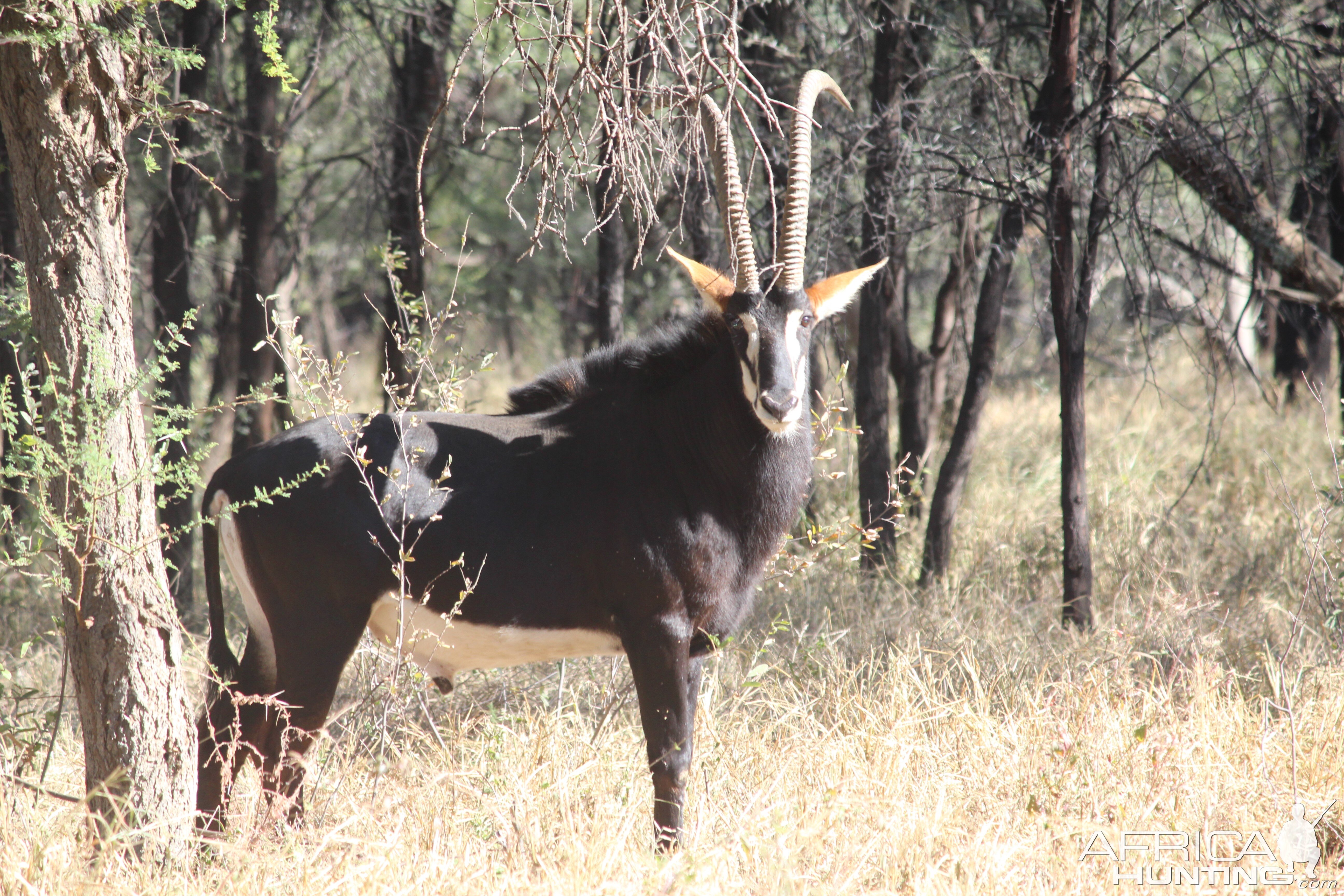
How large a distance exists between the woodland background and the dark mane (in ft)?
1.73

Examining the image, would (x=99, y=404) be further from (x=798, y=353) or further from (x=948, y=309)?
(x=948, y=309)

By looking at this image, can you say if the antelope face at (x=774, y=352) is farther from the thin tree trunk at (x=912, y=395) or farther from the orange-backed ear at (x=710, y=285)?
the thin tree trunk at (x=912, y=395)

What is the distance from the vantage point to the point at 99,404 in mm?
3090

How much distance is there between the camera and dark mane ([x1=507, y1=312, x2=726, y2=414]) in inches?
166

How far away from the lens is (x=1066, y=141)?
558 centimetres

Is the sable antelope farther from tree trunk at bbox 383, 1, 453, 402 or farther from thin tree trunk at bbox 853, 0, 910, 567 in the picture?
tree trunk at bbox 383, 1, 453, 402

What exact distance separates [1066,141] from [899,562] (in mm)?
2781

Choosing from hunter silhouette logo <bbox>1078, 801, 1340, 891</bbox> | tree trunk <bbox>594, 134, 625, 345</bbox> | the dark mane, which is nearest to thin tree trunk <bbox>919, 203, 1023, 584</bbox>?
tree trunk <bbox>594, 134, 625, 345</bbox>

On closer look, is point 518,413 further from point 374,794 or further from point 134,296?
point 134,296

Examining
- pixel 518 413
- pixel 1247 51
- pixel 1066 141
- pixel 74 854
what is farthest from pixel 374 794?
pixel 1247 51

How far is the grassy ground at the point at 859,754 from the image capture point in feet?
10.9

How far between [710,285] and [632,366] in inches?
19.8

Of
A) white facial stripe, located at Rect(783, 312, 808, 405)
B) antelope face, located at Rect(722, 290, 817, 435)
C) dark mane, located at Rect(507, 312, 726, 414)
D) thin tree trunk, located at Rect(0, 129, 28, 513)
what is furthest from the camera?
thin tree trunk, located at Rect(0, 129, 28, 513)

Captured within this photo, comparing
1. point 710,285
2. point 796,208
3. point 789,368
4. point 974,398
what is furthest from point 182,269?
point 974,398
